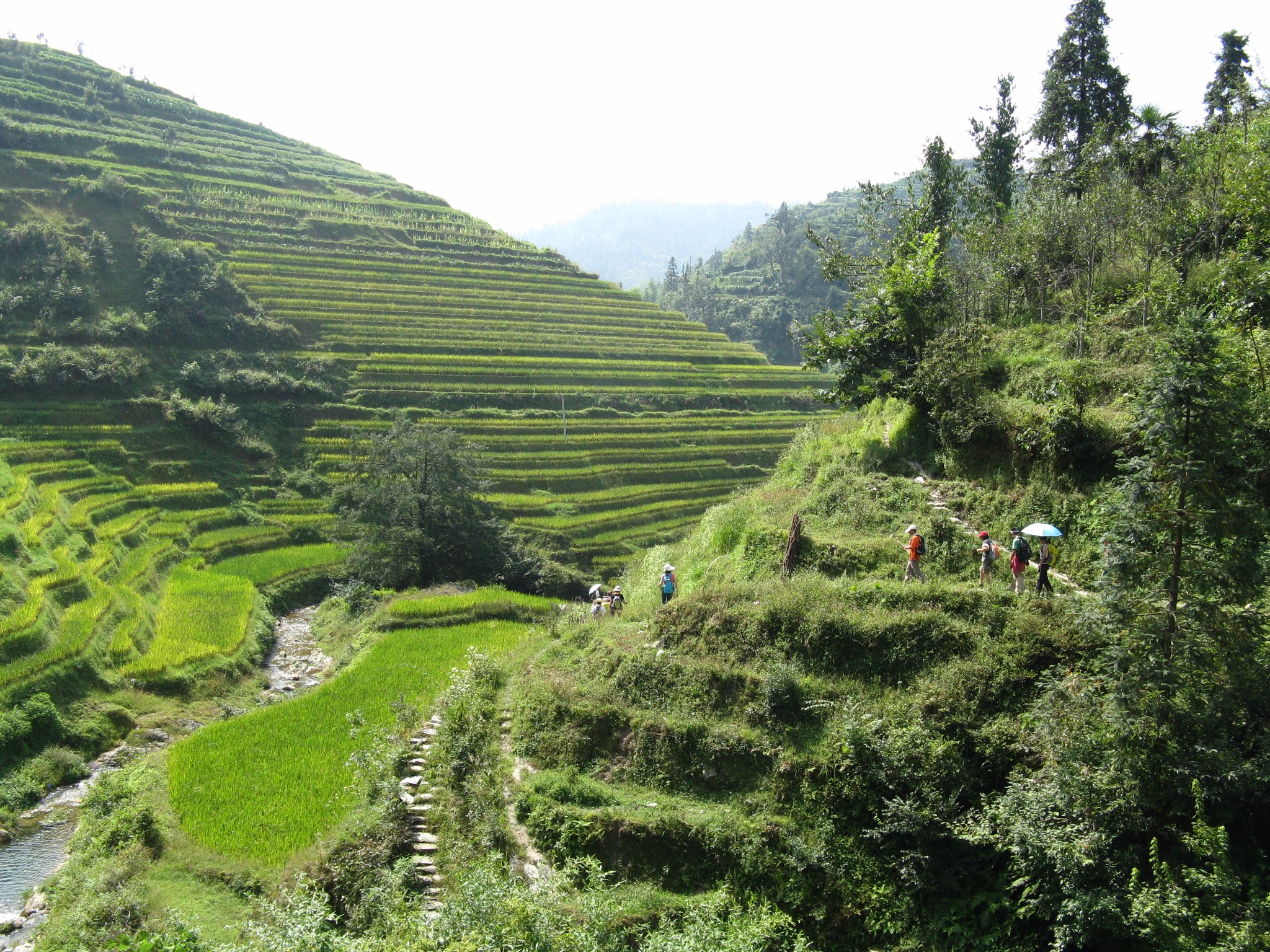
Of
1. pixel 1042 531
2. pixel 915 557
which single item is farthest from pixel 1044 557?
pixel 915 557

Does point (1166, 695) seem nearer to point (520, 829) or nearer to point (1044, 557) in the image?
point (1044, 557)

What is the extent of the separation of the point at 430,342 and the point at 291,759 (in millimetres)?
35661

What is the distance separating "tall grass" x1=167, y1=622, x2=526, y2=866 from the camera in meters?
13.0

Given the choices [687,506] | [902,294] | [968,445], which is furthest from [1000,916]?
[687,506]

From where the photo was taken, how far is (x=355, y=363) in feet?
145

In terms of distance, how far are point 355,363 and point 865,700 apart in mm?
39277

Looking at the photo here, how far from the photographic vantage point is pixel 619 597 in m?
18.2

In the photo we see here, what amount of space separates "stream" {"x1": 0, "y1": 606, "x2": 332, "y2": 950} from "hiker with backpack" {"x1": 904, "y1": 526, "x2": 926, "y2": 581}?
572 inches

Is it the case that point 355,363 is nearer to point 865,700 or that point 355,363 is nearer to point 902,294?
point 902,294

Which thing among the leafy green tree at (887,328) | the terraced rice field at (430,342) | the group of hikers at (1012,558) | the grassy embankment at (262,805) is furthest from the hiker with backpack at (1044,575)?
the terraced rice field at (430,342)

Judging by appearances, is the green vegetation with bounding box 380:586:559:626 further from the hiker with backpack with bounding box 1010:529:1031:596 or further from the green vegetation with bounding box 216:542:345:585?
the hiker with backpack with bounding box 1010:529:1031:596

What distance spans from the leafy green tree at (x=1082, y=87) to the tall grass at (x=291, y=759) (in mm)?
26875

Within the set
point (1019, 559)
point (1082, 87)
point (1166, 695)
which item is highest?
point (1082, 87)

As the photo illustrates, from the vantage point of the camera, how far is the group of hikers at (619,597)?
651 inches
